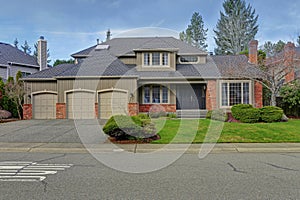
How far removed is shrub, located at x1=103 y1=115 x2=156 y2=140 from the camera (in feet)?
33.8

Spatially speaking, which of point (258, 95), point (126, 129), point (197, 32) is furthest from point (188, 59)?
point (197, 32)

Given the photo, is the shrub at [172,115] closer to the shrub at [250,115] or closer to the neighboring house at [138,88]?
the neighboring house at [138,88]

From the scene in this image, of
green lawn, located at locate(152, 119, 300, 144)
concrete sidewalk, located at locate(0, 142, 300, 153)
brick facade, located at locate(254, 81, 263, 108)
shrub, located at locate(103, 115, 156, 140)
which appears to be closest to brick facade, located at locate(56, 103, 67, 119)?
concrete sidewalk, located at locate(0, 142, 300, 153)

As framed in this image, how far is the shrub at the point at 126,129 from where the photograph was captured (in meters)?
10.3

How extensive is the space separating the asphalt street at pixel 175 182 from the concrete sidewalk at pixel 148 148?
147cm

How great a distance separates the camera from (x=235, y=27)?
154 feet

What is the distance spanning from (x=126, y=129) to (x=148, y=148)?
58.6 inches

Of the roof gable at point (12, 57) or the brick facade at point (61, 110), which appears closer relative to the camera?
the brick facade at point (61, 110)

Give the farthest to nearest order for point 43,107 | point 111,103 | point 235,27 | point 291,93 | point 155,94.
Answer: point 235,27, point 155,94, point 43,107, point 111,103, point 291,93


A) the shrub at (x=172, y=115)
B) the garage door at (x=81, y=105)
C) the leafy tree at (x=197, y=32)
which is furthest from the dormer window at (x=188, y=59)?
the leafy tree at (x=197, y=32)

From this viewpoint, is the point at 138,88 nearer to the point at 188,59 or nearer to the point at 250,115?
the point at 188,59

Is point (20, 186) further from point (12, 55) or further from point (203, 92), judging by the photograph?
point (12, 55)

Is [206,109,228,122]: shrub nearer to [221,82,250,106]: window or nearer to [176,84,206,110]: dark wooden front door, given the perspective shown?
[221,82,250,106]: window

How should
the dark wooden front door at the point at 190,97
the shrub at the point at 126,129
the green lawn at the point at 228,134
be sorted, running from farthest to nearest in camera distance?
the dark wooden front door at the point at 190,97
the green lawn at the point at 228,134
the shrub at the point at 126,129
